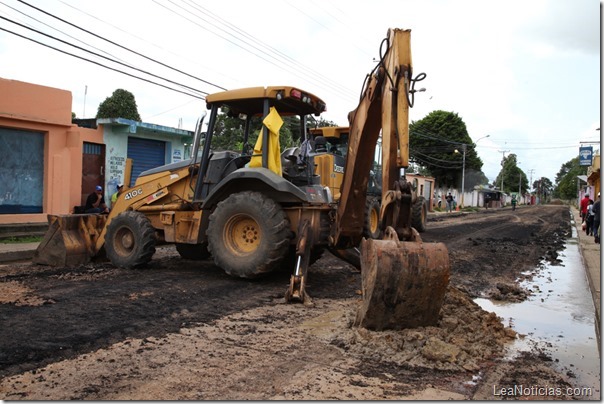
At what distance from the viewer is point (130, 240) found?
8539 mm

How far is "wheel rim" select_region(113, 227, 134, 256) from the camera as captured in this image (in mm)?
8531

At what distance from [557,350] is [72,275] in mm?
6596

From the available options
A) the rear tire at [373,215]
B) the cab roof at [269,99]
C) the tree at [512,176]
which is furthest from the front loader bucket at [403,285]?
the tree at [512,176]

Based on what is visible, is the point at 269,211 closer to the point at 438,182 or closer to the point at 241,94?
the point at 241,94

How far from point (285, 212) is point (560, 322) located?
383 centimetres

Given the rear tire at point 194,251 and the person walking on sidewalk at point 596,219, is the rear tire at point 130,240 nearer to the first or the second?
the rear tire at point 194,251

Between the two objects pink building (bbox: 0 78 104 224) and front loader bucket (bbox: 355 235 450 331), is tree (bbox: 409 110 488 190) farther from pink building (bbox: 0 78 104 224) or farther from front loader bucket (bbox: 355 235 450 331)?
front loader bucket (bbox: 355 235 450 331)

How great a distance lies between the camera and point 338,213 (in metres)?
7.29

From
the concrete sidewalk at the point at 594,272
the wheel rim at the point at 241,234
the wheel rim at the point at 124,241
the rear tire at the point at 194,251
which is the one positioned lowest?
the concrete sidewalk at the point at 594,272

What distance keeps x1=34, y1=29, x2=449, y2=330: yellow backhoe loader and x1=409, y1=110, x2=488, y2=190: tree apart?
46286 millimetres

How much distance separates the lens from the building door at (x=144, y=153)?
1794cm

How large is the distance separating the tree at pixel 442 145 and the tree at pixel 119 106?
31.8 meters

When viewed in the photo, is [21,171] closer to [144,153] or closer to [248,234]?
[144,153]

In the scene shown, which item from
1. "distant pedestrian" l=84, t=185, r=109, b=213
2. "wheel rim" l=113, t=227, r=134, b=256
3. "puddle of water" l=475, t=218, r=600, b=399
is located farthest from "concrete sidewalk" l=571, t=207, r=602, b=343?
"distant pedestrian" l=84, t=185, r=109, b=213
